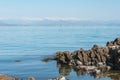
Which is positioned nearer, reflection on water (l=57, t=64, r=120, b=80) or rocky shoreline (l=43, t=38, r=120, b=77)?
reflection on water (l=57, t=64, r=120, b=80)

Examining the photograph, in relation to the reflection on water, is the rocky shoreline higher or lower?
higher

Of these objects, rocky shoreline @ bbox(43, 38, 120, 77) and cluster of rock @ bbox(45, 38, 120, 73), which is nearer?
rocky shoreline @ bbox(43, 38, 120, 77)

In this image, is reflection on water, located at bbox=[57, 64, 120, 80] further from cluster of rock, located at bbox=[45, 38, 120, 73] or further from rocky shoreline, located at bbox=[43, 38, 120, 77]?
cluster of rock, located at bbox=[45, 38, 120, 73]

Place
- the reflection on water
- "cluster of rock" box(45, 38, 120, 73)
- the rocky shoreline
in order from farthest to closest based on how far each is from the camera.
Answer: "cluster of rock" box(45, 38, 120, 73) → the rocky shoreline → the reflection on water

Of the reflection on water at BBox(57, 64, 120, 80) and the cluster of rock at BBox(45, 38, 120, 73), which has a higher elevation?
the cluster of rock at BBox(45, 38, 120, 73)

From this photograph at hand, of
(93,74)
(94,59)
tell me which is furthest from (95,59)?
(93,74)

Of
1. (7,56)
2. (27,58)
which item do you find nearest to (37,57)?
(27,58)

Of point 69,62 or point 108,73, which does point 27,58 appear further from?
point 108,73

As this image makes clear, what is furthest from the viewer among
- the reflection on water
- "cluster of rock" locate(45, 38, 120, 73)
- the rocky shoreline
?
"cluster of rock" locate(45, 38, 120, 73)

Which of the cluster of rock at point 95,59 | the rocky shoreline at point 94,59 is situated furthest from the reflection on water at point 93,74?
the cluster of rock at point 95,59

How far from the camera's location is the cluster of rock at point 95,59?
266 ft

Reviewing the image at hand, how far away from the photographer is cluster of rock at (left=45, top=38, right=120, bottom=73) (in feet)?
266

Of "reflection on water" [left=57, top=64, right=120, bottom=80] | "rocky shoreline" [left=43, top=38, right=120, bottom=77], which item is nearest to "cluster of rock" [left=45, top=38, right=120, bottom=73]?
"rocky shoreline" [left=43, top=38, right=120, bottom=77]

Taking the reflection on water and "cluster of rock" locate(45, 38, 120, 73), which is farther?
"cluster of rock" locate(45, 38, 120, 73)
